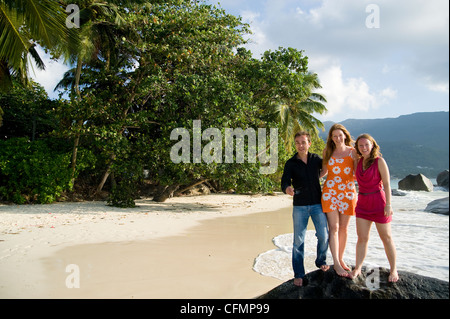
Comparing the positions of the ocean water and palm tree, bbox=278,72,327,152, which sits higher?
palm tree, bbox=278,72,327,152

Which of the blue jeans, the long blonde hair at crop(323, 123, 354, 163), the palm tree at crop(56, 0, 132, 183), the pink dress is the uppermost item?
the palm tree at crop(56, 0, 132, 183)

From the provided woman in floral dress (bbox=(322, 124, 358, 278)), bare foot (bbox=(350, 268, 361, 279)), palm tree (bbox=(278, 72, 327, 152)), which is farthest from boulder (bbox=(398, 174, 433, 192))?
bare foot (bbox=(350, 268, 361, 279))

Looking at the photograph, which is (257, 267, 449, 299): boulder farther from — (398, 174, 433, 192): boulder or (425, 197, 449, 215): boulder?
(398, 174, 433, 192): boulder

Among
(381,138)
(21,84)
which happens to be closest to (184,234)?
(21,84)

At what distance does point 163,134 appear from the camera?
13.1 m

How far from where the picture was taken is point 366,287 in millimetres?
3318

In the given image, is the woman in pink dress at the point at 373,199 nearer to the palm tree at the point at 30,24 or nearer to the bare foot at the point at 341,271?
the bare foot at the point at 341,271

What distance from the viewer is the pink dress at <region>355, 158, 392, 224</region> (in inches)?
135

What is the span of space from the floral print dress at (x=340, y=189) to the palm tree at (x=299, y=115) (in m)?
16.6

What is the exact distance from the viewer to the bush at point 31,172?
12.2 meters

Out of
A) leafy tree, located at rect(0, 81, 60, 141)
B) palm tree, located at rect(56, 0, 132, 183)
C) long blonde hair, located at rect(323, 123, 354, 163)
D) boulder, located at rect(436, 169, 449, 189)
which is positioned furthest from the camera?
boulder, located at rect(436, 169, 449, 189)

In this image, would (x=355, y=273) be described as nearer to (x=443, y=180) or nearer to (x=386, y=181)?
(x=386, y=181)
